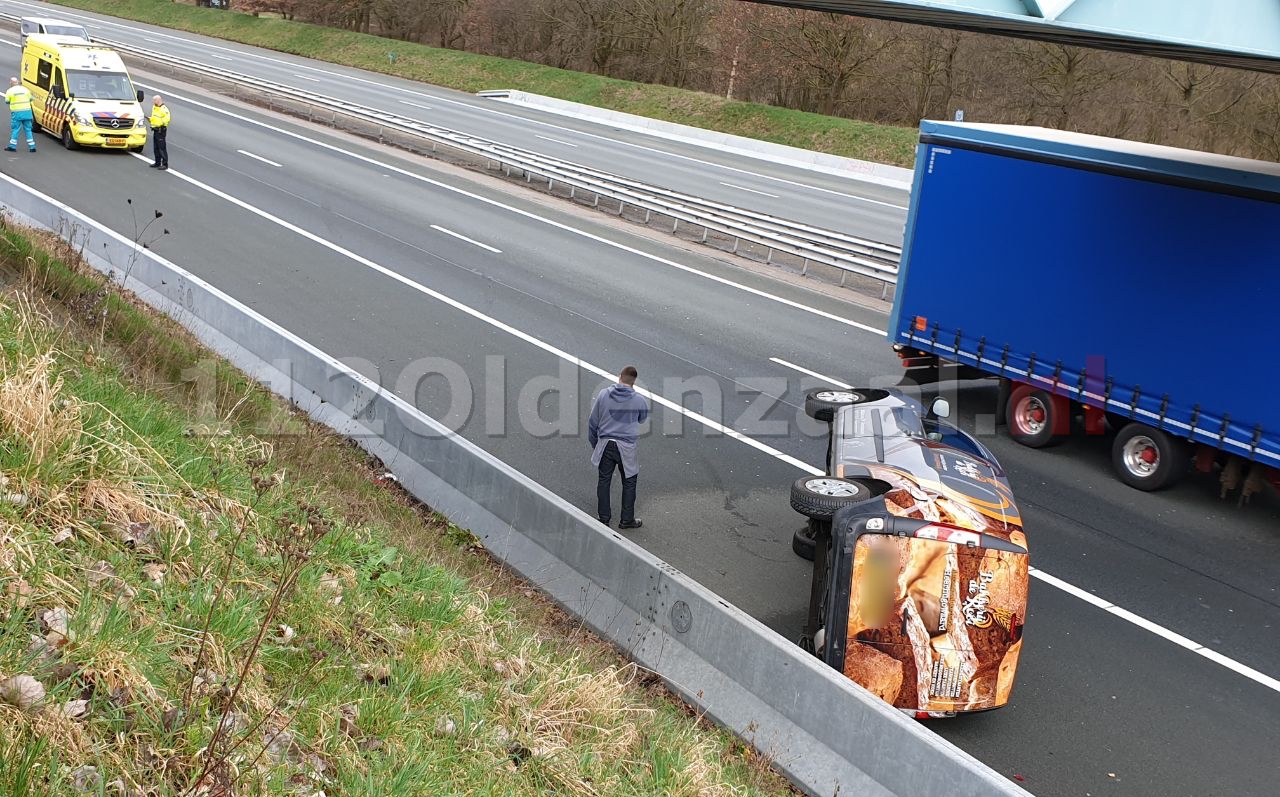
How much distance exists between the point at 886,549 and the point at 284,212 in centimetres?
1829

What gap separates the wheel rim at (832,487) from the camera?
8.01 m

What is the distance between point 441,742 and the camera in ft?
17.9

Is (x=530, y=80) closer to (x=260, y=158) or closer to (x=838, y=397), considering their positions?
(x=260, y=158)

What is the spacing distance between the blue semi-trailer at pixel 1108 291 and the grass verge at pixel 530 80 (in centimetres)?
2887

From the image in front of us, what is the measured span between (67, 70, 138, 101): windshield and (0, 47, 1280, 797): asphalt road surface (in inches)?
60.9

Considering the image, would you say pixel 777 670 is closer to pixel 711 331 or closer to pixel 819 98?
pixel 711 331

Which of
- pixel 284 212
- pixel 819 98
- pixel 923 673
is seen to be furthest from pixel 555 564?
pixel 819 98

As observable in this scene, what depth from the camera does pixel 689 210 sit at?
1032 inches

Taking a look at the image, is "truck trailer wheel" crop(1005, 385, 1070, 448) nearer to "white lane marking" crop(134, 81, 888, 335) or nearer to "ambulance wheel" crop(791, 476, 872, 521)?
"white lane marking" crop(134, 81, 888, 335)

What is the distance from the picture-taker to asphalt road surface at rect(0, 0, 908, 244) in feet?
104

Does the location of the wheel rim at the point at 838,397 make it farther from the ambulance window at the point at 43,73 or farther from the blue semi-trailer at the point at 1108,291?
the ambulance window at the point at 43,73

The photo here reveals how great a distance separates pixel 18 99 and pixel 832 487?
893 inches

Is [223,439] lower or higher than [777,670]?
higher

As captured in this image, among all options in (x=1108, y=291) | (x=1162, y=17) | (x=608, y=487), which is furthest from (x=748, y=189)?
(x=1162, y=17)
